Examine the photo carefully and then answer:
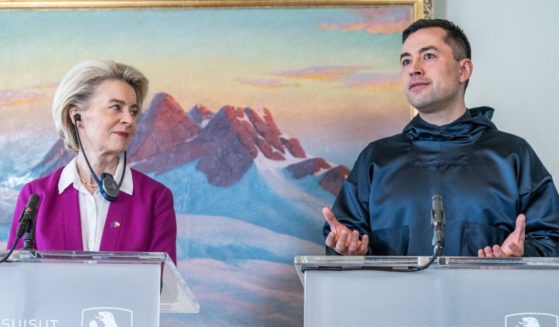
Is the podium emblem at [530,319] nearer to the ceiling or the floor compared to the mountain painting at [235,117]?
nearer to the floor

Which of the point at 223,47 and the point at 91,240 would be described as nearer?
the point at 91,240

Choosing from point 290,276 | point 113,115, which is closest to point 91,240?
point 113,115

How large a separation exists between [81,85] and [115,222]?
632mm

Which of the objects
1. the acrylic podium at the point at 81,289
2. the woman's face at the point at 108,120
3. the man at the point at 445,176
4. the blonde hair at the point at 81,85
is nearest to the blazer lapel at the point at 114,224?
the woman's face at the point at 108,120

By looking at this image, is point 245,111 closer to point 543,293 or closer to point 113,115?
point 113,115

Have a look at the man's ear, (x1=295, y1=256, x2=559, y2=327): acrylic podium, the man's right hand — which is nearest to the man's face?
the man's ear

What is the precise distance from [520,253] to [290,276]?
3.91 feet

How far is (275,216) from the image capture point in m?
3.38

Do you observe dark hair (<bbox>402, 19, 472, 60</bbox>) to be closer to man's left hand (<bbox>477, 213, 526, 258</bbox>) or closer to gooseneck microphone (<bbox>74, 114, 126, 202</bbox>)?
man's left hand (<bbox>477, 213, 526, 258</bbox>)

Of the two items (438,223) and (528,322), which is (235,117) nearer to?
(438,223)

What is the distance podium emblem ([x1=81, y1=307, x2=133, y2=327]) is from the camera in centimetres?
197

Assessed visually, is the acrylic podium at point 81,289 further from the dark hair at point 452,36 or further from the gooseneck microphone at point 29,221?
the dark hair at point 452,36

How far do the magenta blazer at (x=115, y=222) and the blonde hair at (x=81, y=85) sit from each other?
21 cm

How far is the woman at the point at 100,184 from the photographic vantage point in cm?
307
